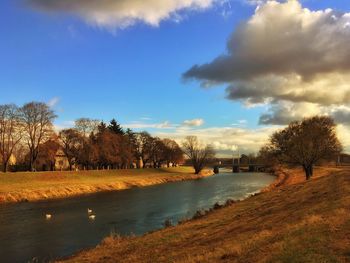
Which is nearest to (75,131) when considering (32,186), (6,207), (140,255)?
(32,186)

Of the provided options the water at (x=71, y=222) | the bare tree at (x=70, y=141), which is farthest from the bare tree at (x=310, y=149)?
the bare tree at (x=70, y=141)

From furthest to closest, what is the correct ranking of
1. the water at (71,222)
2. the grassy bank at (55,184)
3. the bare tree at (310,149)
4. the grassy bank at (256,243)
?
the bare tree at (310,149) < the grassy bank at (55,184) < the water at (71,222) < the grassy bank at (256,243)

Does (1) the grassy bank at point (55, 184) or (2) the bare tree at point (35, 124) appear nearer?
(1) the grassy bank at point (55, 184)

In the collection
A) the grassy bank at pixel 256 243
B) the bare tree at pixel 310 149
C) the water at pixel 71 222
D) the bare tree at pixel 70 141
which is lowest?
the water at pixel 71 222

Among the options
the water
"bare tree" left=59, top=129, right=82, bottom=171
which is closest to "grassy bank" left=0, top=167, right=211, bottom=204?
the water

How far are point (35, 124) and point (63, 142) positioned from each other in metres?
15.1

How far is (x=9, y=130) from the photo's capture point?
78812 millimetres

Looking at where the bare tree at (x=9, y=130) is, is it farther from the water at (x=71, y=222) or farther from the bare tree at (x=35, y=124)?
the water at (x=71, y=222)

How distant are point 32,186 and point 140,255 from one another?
4944 centimetres

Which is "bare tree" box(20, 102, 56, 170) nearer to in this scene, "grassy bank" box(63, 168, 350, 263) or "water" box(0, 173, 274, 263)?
"water" box(0, 173, 274, 263)

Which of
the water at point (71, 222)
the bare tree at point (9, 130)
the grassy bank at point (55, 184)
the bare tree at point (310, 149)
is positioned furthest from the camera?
the bare tree at point (9, 130)

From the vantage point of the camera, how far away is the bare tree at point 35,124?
265 ft

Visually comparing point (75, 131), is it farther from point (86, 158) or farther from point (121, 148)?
point (121, 148)

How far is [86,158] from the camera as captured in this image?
96188mm
